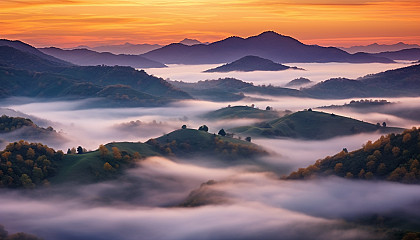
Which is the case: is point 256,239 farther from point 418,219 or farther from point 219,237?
point 418,219

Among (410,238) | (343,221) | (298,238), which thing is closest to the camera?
(410,238)

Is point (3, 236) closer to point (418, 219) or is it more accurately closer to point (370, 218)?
point (370, 218)

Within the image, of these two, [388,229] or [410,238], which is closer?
[410,238]

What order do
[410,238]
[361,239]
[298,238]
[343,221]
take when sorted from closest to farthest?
[410,238] < [361,239] < [298,238] < [343,221]

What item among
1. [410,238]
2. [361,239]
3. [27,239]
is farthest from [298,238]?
[27,239]

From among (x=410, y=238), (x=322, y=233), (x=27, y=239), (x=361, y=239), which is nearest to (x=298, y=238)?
(x=322, y=233)

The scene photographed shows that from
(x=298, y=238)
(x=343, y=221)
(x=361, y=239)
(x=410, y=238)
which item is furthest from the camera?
(x=343, y=221)

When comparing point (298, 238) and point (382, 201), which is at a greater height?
point (382, 201)

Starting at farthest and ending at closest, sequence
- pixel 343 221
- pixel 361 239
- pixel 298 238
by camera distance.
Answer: pixel 343 221 < pixel 298 238 < pixel 361 239

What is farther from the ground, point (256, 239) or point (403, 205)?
point (403, 205)
